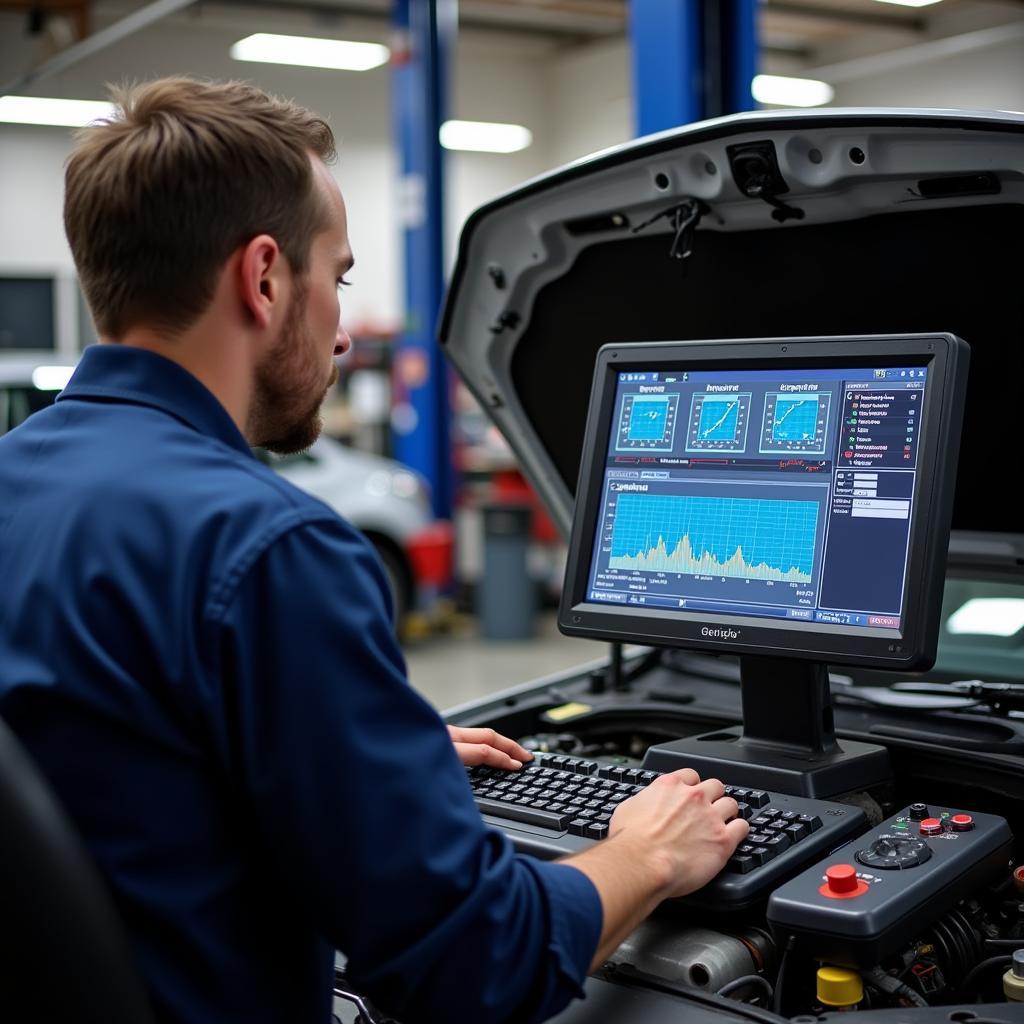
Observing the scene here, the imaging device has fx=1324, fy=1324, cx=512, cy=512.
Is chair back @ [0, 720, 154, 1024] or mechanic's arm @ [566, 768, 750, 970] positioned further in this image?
mechanic's arm @ [566, 768, 750, 970]

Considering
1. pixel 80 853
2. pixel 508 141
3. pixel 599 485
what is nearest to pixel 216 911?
pixel 80 853

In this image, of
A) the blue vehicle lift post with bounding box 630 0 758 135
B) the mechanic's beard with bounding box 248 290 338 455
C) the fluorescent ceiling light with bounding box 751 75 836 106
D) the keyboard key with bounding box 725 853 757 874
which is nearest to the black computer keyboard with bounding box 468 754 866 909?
the keyboard key with bounding box 725 853 757 874

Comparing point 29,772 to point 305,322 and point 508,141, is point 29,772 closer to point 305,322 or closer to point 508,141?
point 305,322

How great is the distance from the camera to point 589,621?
154cm

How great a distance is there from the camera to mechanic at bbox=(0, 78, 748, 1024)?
90cm

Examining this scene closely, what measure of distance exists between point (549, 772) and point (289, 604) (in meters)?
0.63

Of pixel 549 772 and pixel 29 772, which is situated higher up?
pixel 29 772

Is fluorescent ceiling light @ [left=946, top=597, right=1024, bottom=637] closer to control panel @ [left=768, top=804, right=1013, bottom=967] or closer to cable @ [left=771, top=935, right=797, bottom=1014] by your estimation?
control panel @ [left=768, top=804, right=1013, bottom=967]

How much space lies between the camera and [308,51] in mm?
10531

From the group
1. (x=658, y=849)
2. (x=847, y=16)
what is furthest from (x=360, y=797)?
(x=847, y=16)

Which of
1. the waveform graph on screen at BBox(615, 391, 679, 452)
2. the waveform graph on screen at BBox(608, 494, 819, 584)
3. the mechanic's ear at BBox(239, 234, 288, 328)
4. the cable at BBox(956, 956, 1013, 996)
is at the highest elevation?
the mechanic's ear at BBox(239, 234, 288, 328)

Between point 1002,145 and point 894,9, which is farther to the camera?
point 894,9

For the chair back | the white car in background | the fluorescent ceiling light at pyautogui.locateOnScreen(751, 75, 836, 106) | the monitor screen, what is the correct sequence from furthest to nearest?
the fluorescent ceiling light at pyautogui.locateOnScreen(751, 75, 836, 106) → the white car in background → the monitor screen → the chair back

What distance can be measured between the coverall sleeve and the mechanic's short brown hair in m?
0.25
